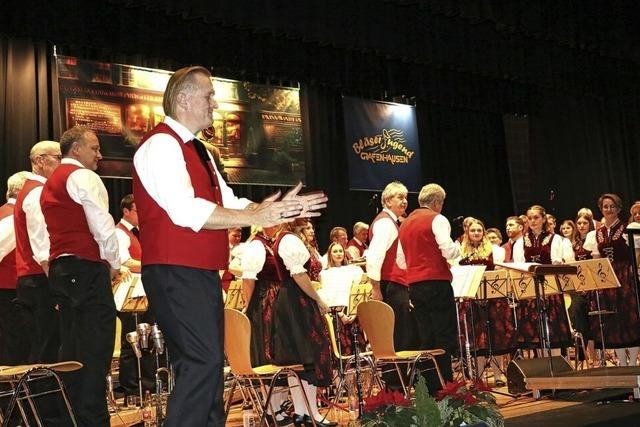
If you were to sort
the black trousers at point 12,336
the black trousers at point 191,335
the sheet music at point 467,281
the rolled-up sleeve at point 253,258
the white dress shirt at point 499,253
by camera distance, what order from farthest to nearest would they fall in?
the white dress shirt at point 499,253 < the sheet music at point 467,281 < the rolled-up sleeve at point 253,258 < the black trousers at point 12,336 < the black trousers at point 191,335

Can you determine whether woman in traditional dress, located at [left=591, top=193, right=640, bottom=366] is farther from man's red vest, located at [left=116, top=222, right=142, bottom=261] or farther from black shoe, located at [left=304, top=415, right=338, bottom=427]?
man's red vest, located at [left=116, top=222, right=142, bottom=261]

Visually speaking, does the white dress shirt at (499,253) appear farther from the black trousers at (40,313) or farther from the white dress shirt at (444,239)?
the black trousers at (40,313)

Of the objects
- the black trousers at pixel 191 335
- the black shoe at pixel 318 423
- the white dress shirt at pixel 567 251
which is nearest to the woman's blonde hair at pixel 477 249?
the white dress shirt at pixel 567 251

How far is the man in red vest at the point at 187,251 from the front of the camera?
3068 millimetres

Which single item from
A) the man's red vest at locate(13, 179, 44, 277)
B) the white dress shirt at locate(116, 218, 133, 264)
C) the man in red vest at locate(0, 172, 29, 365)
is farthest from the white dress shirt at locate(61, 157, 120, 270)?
the white dress shirt at locate(116, 218, 133, 264)

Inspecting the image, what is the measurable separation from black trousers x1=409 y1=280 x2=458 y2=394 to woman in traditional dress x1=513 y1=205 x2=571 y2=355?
85.0 inches

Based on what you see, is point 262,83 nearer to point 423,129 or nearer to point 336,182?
point 336,182

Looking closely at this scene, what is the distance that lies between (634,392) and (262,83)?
7.19m

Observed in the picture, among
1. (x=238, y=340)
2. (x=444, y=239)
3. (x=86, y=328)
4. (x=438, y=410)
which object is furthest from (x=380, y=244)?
(x=438, y=410)

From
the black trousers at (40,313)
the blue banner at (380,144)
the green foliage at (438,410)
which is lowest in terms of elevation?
the green foliage at (438,410)

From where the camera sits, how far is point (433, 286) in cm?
662

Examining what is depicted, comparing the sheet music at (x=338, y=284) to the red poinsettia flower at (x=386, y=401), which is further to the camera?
the sheet music at (x=338, y=284)

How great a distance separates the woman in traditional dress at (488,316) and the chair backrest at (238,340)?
3706 mm

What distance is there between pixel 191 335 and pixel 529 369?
14.6 ft
